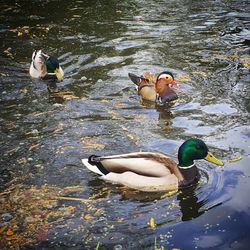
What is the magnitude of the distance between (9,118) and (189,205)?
391cm

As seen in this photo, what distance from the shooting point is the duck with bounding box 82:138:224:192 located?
609cm

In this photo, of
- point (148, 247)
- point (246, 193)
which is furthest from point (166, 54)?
point (148, 247)

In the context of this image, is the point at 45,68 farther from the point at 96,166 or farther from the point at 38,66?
the point at 96,166

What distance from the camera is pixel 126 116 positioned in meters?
8.45

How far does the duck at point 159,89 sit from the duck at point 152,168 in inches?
111

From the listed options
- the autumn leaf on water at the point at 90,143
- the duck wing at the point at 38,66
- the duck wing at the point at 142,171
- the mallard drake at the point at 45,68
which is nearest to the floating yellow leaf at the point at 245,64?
the mallard drake at the point at 45,68

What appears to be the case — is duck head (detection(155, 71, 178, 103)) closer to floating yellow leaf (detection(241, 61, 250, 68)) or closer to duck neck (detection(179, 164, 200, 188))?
floating yellow leaf (detection(241, 61, 250, 68))

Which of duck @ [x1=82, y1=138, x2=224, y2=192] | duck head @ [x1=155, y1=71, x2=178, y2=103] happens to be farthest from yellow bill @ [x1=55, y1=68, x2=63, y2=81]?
duck @ [x1=82, y1=138, x2=224, y2=192]

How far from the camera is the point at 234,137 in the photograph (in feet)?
24.5

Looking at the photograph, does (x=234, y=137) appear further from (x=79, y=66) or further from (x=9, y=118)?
(x=79, y=66)

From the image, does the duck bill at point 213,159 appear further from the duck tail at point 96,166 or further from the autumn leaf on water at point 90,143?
the autumn leaf on water at point 90,143

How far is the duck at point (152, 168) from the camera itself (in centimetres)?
609

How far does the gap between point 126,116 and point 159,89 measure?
105 centimetres

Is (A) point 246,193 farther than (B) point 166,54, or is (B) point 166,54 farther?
(B) point 166,54
